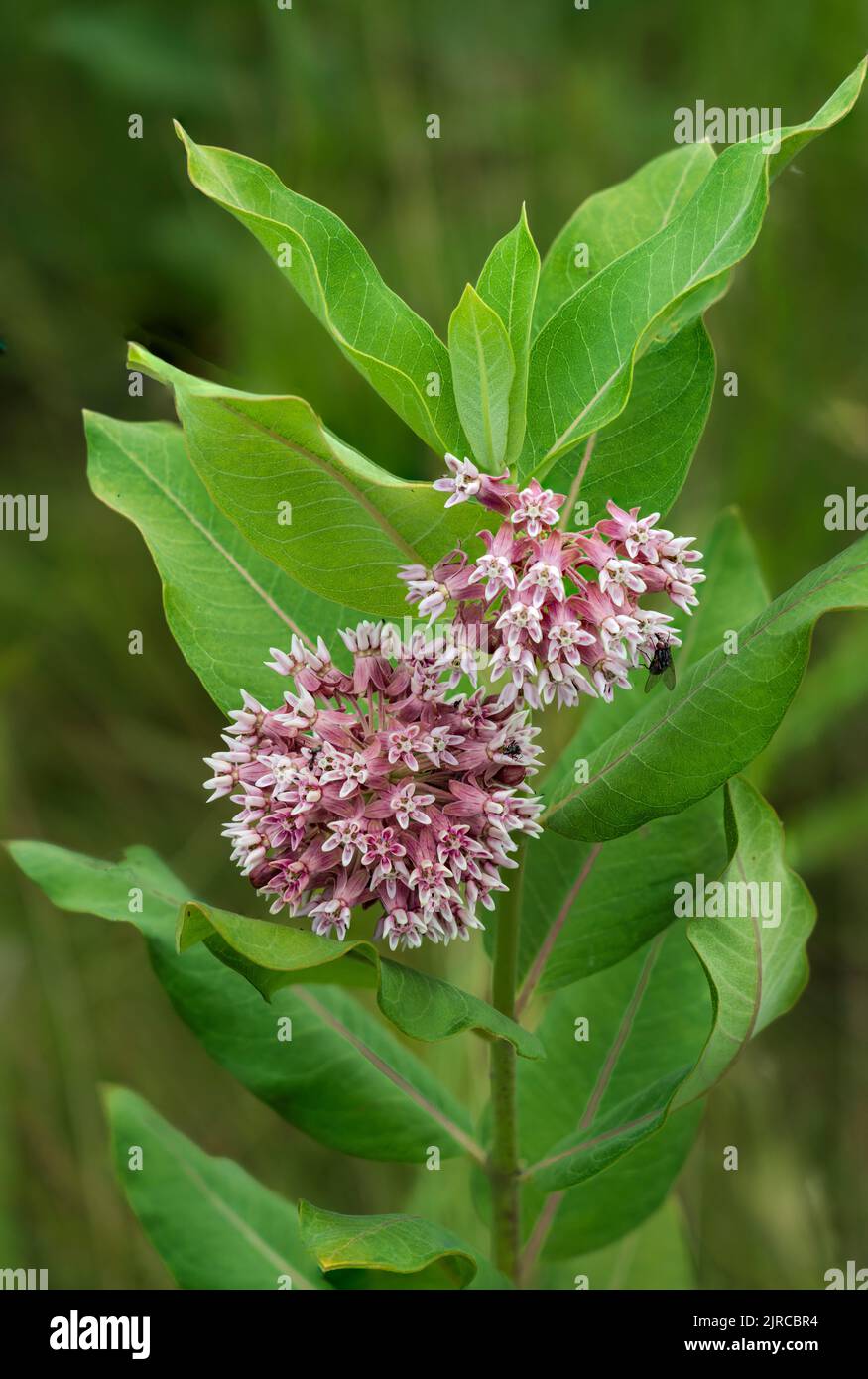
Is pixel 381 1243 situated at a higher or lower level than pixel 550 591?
lower

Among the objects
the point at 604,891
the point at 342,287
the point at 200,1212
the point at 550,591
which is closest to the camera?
the point at 550,591

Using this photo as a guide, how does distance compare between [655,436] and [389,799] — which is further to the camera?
[655,436]

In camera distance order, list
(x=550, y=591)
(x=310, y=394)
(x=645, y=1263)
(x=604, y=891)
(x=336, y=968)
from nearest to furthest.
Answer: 1. (x=550, y=591)
2. (x=336, y=968)
3. (x=604, y=891)
4. (x=645, y=1263)
5. (x=310, y=394)

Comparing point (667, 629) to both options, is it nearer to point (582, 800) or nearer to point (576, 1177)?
point (582, 800)

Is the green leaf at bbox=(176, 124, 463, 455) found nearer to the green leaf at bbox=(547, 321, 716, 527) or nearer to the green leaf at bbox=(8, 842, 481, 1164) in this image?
the green leaf at bbox=(547, 321, 716, 527)

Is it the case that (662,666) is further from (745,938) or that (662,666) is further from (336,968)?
(336,968)

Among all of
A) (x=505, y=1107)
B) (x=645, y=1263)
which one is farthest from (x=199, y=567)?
(x=645, y=1263)

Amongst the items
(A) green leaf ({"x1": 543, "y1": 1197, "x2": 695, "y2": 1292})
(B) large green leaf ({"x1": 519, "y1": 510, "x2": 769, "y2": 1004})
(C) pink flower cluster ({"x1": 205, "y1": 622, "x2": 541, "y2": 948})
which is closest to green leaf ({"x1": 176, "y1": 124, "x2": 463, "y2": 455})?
(C) pink flower cluster ({"x1": 205, "y1": 622, "x2": 541, "y2": 948})
